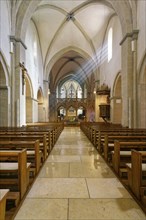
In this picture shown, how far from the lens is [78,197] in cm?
327

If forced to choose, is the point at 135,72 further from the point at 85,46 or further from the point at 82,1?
the point at 85,46

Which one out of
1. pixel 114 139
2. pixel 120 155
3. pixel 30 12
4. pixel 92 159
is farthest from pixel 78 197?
pixel 30 12

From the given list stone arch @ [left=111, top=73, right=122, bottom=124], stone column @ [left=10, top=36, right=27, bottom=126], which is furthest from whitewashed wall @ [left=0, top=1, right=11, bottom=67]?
stone arch @ [left=111, top=73, right=122, bottom=124]

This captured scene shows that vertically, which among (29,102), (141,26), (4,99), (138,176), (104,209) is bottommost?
(104,209)

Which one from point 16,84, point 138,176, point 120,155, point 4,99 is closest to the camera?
point 138,176

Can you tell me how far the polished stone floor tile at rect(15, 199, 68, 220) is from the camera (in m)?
2.66

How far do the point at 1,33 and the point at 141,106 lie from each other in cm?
727

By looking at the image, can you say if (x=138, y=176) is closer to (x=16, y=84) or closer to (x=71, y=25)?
(x=16, y=84)

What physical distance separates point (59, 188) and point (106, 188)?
0.77 metres

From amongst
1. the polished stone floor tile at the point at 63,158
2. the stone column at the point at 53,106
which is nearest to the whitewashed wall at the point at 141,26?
the polished stone floor tile at the point at 63,158

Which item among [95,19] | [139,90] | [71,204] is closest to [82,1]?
[95,19]

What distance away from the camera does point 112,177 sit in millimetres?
4289

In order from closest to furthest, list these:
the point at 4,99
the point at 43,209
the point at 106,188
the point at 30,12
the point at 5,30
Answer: the point at 43,209, the point at 106,188, the point at 5,30, the point at 4,99, the point at 30,12

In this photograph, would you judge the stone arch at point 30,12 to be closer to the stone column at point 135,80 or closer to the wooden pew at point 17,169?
the stone column at point 135,80
